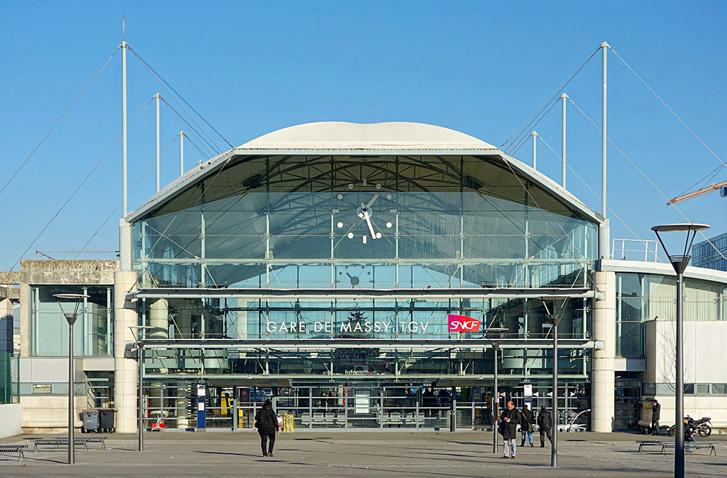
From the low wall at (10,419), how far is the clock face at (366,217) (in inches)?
653

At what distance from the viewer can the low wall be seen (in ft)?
171

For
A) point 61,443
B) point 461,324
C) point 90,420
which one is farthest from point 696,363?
point 61,443

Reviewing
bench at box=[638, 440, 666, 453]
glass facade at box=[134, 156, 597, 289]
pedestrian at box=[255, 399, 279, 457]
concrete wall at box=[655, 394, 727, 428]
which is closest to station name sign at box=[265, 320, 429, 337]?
glass facade at box=[134, 156, 597, 289]

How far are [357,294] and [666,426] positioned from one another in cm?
1508

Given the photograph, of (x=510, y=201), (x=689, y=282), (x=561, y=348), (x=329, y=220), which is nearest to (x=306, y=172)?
(x=329, y=220)

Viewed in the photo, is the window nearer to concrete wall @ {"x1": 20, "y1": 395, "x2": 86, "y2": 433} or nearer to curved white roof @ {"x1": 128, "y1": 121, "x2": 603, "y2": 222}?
curved white roof @ {"x1": 128, "y1": 121, "x2": 603, "y2": 222}

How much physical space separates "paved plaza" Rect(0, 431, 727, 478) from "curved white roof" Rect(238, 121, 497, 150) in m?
12.9

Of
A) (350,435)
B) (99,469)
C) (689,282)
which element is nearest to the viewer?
(99,469)

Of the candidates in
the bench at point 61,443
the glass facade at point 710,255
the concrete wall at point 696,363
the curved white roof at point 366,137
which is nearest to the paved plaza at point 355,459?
the bench at point 61,443

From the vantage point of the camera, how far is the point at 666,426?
178ft

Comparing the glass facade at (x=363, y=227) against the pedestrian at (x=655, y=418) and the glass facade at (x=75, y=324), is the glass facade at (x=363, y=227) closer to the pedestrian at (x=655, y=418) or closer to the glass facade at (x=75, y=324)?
the glass facade at (x=75, y=324)

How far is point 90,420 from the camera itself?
54.9m

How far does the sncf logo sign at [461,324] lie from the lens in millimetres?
56281

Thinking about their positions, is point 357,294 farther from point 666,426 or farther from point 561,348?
point 666,426
